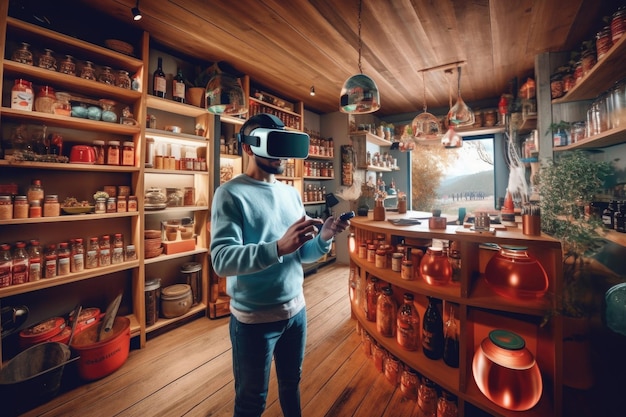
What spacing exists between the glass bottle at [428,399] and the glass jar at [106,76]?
3.11m

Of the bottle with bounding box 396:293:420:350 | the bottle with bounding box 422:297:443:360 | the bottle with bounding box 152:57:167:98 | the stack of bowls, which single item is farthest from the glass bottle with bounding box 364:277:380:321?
the bottle with bounding box 152:57:167:98

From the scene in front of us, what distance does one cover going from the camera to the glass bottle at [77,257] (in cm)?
202

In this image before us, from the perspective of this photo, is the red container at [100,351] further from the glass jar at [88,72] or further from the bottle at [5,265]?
the glass jar at [88,72]

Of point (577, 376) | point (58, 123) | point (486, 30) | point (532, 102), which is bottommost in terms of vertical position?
point (577, 376)

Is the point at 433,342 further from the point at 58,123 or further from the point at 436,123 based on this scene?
the point at 58,123

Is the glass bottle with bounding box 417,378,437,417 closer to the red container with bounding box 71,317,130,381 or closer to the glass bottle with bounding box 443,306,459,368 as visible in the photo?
the glass bottle with bounding box 443,306,459,368

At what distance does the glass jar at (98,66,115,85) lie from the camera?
2125 mm

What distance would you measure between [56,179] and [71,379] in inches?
57.7

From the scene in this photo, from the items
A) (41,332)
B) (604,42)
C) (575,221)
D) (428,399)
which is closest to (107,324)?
(41,332)

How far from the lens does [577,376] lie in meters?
1.54

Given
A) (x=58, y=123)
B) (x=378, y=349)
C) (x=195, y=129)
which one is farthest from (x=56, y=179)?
(x=378, y=349)

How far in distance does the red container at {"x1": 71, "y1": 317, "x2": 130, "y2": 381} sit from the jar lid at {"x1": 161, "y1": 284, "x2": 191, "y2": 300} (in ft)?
1.57

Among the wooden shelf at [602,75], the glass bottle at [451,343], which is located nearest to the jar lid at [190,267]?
the glass bottle at [451,343]

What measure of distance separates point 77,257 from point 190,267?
0.96 meters
